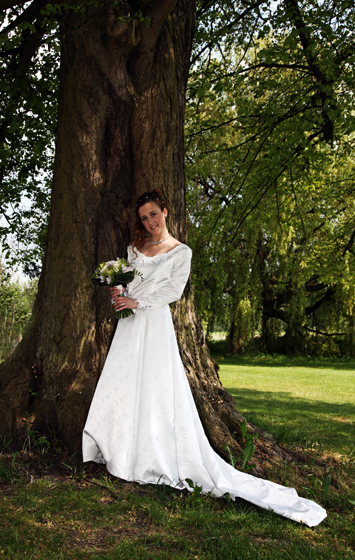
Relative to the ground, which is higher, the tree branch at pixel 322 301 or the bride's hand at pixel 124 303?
the tree branch at pixel 322 301

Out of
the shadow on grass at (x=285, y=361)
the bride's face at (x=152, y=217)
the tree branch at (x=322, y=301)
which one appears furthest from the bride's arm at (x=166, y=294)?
the tree branch at (x=322, y=301)

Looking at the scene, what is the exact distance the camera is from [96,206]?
14.2ft

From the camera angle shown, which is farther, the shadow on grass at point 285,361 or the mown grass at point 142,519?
the shadow on grass at point 285,361

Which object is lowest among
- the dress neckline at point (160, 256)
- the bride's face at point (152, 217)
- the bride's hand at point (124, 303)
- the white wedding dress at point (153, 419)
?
the white wedding dress at point (153, 419)

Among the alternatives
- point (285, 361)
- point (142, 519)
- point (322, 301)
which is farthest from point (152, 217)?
point (322, 301)

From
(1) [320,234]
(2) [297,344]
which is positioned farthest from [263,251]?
(2) [297,344]

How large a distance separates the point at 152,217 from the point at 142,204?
0.48ft

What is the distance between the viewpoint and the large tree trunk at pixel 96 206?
4121mm

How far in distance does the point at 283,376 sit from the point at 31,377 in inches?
490

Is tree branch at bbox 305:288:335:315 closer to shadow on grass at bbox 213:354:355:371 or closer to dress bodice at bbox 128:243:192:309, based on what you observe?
shadow on grass at bbox 213:354:355:371

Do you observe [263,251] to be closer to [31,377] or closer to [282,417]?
[282,417]

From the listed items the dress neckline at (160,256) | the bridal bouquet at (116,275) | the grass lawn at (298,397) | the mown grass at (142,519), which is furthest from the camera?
the grass lawn at (298,397)

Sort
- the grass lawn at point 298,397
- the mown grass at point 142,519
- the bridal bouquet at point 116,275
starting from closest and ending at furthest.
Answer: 1. the mown grass at point 142,519
2. the bridal bouquet at point 116,275
3. the grass lawn at point 298,397

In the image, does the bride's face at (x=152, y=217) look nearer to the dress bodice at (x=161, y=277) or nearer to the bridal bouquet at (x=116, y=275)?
the dress bodice at (x=161, y=277)
